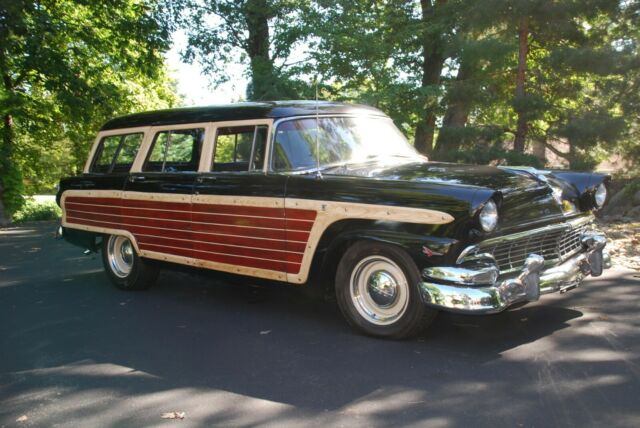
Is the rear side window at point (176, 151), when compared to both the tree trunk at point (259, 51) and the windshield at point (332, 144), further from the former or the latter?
the tree trunk at point (259, 51)

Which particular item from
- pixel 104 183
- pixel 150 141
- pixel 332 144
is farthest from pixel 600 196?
pixel 104 183

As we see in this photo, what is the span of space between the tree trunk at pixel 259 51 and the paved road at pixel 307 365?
10.6 m

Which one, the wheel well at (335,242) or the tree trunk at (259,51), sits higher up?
the tree trunk at (259,51)

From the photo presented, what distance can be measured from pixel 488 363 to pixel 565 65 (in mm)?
10357

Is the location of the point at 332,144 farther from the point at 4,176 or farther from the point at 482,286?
the point at 4,176

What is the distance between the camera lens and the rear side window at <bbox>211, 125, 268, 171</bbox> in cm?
552

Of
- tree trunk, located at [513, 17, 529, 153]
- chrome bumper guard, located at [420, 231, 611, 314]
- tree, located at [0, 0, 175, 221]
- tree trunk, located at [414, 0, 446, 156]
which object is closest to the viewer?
chrome bumper guard, located at [420, 231, 611, 314]

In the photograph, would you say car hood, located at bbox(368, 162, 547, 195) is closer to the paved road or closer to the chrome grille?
the chrome grille

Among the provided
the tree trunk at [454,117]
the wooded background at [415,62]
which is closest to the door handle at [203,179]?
the wooded background at [415,62]

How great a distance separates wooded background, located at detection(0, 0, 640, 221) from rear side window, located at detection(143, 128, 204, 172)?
6.51m

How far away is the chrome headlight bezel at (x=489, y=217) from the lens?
14.1 ft

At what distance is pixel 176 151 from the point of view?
6.47m

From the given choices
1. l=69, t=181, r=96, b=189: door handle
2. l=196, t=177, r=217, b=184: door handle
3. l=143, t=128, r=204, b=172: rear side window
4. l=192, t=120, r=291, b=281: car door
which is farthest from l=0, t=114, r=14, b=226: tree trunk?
l=192, t=120, r=291, b=281: car door

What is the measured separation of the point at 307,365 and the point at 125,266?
11.9 feet
